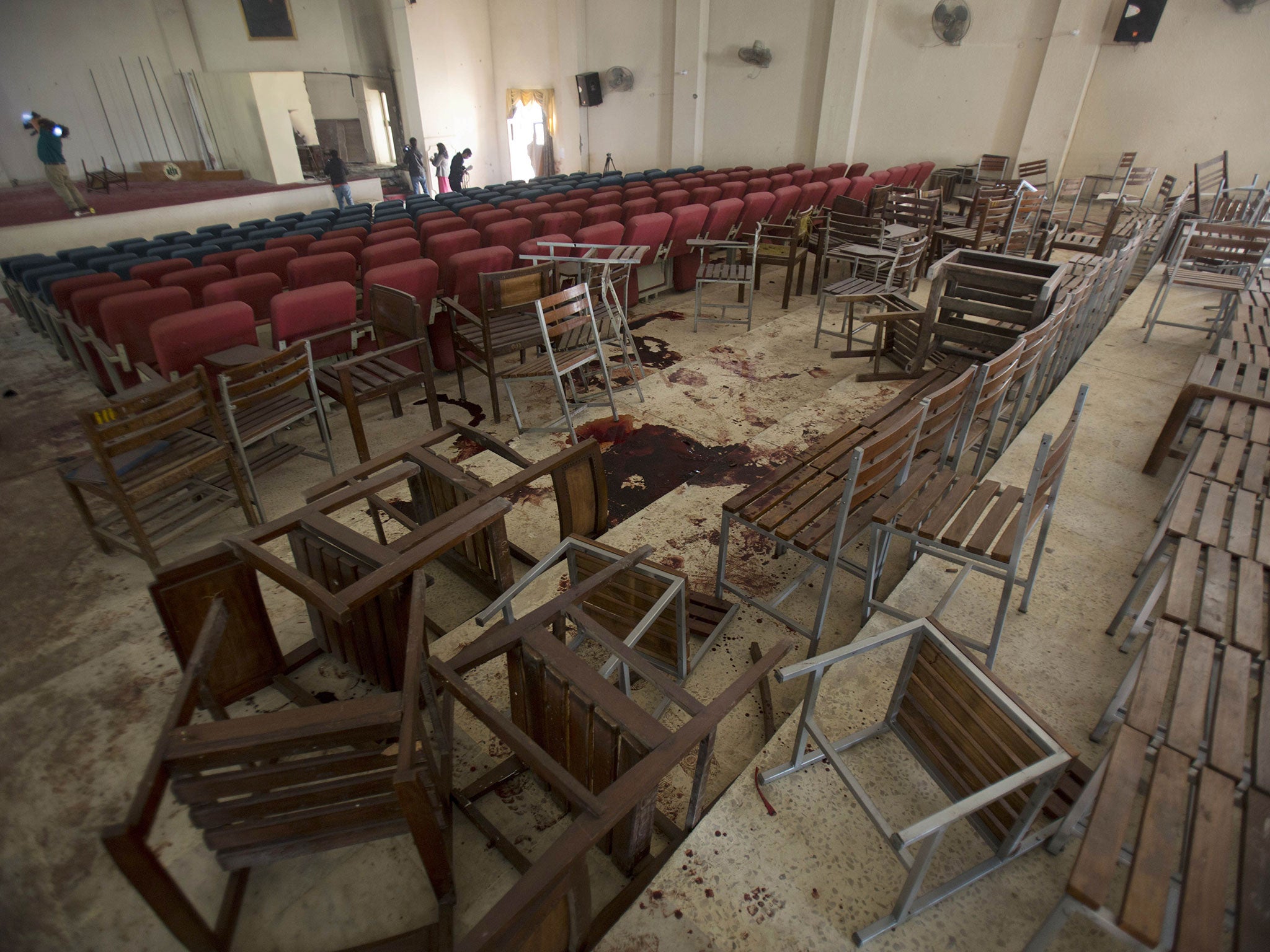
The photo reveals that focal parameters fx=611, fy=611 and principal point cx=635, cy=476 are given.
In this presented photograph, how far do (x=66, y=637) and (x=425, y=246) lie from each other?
3.49 metres

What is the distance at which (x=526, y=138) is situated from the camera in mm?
14508

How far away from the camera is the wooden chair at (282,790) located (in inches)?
43.8

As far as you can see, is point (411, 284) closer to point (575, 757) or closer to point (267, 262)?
point (267, 262)

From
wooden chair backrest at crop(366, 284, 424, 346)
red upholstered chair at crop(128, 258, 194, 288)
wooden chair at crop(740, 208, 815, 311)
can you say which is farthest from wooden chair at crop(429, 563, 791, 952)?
wooden chair at crop(740, 208, 815, 311)

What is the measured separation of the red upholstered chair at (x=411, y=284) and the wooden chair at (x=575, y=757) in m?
2.36

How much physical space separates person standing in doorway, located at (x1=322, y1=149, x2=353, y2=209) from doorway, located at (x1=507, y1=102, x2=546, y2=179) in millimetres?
5442

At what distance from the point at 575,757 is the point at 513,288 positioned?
287 centimetres

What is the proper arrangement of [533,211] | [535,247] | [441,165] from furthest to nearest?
1. [441,165]
2. [533,211]
3. [535,247]

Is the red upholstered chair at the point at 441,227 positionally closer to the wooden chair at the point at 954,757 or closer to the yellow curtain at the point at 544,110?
the wooden chair at the point at 954,757

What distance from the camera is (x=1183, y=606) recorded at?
163 cm

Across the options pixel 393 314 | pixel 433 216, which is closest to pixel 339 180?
pixel 433 216

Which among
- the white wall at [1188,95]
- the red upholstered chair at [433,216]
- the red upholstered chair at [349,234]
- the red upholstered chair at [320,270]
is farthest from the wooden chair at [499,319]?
the white wall at [1188,95]

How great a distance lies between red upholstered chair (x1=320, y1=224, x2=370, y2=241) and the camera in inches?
192

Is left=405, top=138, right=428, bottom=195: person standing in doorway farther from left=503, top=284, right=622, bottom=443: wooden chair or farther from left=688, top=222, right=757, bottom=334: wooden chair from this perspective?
left=503, top=284, right=622, bottom=443: wooden chair
